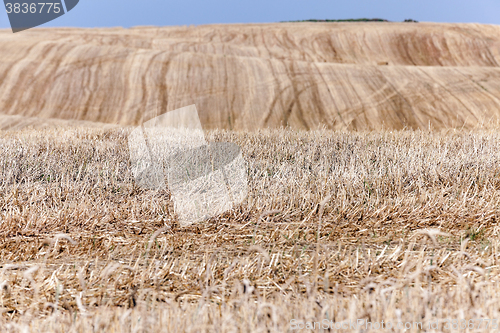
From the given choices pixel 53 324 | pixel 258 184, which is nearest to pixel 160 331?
pixel 53 324

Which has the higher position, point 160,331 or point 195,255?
point 160,331

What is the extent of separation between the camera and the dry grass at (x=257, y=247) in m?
2.16

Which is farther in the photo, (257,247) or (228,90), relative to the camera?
(228,90)

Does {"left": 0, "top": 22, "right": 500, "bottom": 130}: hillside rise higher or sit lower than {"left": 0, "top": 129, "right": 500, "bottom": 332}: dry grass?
lower

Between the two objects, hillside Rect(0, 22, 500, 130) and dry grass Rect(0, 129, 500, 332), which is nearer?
dry grass Rect(0, 129, 500, 332)

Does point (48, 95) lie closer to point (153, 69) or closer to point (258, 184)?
point (153, 69)

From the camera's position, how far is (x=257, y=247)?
1862 millimetres

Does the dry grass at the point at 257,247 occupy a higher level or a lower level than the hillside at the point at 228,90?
higher

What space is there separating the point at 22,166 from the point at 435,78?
12.0m

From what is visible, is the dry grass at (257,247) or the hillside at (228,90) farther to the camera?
the hillside at (228,90)

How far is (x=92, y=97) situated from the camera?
1157 centimetres

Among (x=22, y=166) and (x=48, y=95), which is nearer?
(x=22, y=166)

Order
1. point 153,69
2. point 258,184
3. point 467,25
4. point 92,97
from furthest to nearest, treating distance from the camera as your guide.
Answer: point 467,25
point 153,69
point 92,97
point 258,184

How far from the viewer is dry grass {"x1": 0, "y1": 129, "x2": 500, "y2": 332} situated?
2.16m
